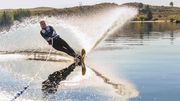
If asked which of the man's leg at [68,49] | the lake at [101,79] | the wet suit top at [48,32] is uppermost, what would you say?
the wet suit top at [48,32]

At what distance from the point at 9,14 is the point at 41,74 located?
151 m

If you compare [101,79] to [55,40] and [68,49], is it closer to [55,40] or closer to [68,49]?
[68,49]

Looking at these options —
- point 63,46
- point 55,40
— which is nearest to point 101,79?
point 63,46

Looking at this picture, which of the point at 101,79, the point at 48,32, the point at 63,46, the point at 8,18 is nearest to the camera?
the point at 101,79

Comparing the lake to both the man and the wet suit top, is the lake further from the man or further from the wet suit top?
the wet suit top

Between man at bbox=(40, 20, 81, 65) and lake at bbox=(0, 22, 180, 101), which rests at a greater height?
man at bbox=(40, 20, 81, 65)

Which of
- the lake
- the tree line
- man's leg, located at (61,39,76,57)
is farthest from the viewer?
the tree line

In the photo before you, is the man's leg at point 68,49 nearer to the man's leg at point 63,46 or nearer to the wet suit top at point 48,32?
the man's leg at point 63,46

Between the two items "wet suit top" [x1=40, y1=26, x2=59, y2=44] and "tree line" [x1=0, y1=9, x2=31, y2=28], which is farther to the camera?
"tree line" [x1=0, y1=9, x2=31, y2=28]

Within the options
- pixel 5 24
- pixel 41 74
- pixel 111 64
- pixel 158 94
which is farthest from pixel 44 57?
pixel 5 24

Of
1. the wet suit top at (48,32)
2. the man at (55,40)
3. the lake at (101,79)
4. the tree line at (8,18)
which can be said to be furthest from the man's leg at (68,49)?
the tree line at (8,18)

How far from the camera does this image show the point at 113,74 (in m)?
26.2

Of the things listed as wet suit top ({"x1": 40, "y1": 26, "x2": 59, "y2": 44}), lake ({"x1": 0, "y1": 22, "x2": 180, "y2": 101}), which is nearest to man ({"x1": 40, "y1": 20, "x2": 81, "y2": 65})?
wet suit top ({"x1": 40, "y1": 26, "x2": 59, "y2": 44})

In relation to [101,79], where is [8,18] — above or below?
below
